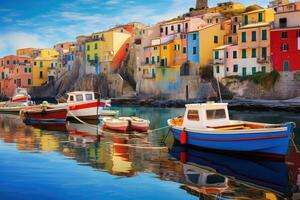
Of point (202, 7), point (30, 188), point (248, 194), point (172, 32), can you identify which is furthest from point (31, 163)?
point (202, 7)

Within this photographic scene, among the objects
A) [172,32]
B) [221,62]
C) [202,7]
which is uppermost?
[202,7]

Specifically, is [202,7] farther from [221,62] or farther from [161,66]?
[221,62]

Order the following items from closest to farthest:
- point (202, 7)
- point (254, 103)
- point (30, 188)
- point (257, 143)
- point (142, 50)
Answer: point (30, 188) → point (257, 143) → point (254, 103) → point (142, 50) → point (202, 7)

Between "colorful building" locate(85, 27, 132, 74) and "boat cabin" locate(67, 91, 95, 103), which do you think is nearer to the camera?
"boat cabin" locate(67, 91, 95, 103)

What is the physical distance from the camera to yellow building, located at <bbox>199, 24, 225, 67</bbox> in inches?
2196

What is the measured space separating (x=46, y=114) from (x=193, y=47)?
2987 cm

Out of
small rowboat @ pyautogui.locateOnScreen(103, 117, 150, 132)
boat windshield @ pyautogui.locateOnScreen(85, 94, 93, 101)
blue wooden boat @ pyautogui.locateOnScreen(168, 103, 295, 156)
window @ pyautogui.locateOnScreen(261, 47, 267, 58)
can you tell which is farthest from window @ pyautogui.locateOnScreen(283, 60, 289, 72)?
blue wooden boat @ pyautogui.locateOnScreen(168, 103, 295, 156)

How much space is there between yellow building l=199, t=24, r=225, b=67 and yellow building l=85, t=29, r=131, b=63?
22.6 m

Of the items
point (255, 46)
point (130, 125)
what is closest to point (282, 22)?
point (255, 46)

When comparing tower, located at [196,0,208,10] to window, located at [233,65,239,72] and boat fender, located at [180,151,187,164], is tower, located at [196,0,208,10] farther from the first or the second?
boat fender, located at [180,151,187,164]

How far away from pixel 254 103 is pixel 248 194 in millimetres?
36520

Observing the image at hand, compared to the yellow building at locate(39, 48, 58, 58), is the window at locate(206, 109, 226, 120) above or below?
below

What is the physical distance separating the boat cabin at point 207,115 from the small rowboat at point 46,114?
57.9 feet

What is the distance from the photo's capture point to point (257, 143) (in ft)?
48.3
